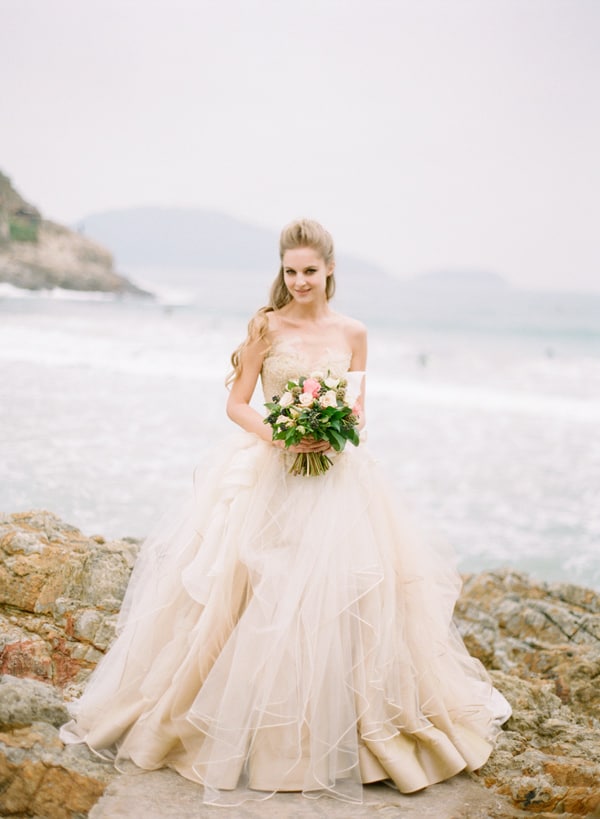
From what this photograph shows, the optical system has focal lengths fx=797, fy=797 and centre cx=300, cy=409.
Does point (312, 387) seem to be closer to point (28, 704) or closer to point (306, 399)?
point (306, 399)

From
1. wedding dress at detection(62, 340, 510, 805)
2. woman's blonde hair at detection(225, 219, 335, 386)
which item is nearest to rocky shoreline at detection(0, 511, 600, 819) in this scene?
wedding dress at detection(62, 340, 510, 805)

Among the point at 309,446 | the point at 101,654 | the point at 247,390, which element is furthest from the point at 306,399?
the point at 101,654

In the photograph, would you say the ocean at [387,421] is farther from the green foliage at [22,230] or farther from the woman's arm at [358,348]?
the green foliage at [22,230]

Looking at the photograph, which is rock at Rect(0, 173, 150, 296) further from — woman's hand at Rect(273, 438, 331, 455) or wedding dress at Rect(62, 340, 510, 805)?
woman's hand at Rect(273, 438, 331, 455)

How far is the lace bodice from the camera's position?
2727 mm

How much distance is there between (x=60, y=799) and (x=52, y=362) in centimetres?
1213

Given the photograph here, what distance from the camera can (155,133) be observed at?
25.1m

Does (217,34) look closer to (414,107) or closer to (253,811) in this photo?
(414,107)

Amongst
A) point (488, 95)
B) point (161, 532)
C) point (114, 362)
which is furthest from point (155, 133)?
point (161, 532)

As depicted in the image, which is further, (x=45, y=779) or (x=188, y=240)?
(x=188, y=240)

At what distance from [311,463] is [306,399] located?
10.0 inches

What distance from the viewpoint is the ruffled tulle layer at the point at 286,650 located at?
2.34 m

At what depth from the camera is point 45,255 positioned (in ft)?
93.8

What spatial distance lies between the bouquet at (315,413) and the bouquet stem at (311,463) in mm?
107
